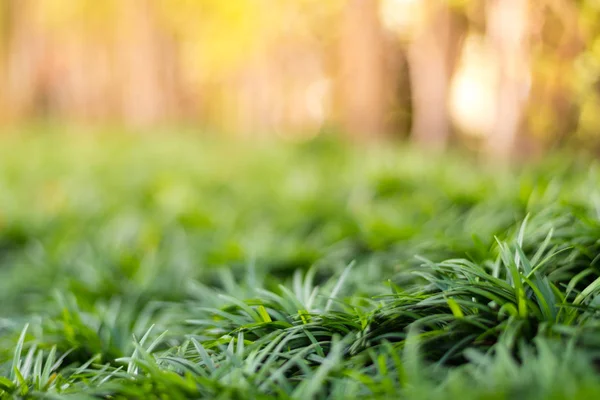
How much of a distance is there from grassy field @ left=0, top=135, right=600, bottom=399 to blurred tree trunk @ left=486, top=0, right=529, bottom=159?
1.58ft

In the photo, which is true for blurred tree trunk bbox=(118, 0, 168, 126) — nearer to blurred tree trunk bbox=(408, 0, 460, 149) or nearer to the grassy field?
the grassy field

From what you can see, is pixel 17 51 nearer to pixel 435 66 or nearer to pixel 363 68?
pixel 363 68

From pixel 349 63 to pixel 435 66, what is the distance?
55.9 inches

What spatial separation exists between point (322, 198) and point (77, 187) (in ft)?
11.5

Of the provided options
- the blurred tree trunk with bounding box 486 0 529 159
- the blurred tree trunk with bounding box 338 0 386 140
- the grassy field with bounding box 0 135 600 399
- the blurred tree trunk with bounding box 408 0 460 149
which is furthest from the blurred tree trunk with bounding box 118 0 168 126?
the blurred tree trunk with bounding box 486 0 529 159

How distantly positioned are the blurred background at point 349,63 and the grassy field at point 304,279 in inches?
32.0

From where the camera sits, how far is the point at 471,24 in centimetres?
859


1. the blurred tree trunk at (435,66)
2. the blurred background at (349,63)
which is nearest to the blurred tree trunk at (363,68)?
the blurred background at (349,63)

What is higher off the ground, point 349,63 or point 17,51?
point 17,51

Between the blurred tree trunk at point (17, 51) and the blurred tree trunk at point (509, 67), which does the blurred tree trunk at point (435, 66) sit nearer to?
the blurred tree trunk at point (509, 67)

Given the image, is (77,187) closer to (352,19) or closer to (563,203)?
(352,19)

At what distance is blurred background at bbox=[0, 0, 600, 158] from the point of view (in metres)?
5.82

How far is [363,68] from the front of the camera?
31.5ft

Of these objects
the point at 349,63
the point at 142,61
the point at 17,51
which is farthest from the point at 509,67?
the point at 17,51
